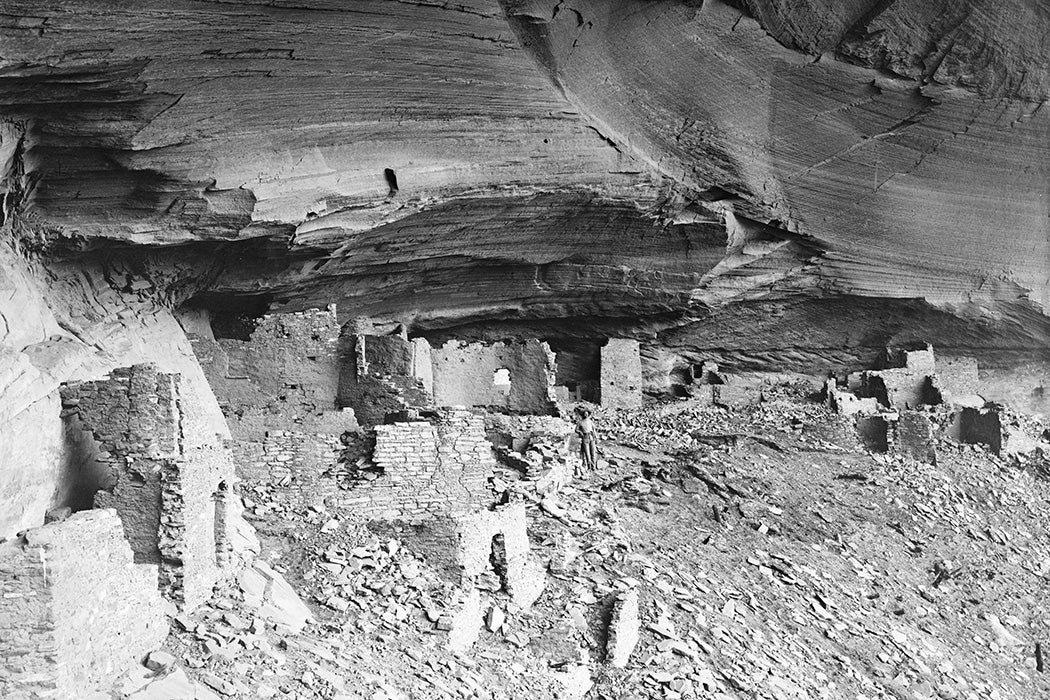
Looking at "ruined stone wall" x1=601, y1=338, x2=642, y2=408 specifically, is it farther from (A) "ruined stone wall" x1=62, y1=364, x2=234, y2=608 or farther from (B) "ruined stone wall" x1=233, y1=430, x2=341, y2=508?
(A) "ruined stone wall" x1=62, y1=364, x2=234, y2=608

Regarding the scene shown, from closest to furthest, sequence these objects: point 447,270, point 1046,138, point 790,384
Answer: point 447,270
point 1046,138
point 790,384

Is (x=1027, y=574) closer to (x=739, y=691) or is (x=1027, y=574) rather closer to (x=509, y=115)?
(x=739, y=691)

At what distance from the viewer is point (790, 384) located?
21.4 meters

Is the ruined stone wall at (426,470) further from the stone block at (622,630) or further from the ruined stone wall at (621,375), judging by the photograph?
the ruined stone wall at (621,375)

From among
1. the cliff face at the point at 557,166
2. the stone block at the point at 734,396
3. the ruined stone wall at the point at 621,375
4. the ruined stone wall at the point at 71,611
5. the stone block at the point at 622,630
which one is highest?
the cliff face at the point at 557,166

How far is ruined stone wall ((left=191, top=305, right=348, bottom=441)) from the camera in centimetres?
1366

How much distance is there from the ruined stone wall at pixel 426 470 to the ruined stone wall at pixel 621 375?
22.6 ft

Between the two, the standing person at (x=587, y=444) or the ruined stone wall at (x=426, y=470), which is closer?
the ruined stone wall at (x=426, y=470)

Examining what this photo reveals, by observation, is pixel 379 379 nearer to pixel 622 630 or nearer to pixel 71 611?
pixel 622 630

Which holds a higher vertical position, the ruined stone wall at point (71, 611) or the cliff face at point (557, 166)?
the cliff face at point (557, 166)

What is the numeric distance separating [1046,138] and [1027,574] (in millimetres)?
7321

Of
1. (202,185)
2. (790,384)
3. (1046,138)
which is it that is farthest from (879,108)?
(202,185)

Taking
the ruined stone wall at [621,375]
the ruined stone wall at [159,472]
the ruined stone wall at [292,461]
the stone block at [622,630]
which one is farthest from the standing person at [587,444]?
the ruined stone wall at [159,472]

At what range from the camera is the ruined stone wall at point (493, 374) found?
15938 millimetres
